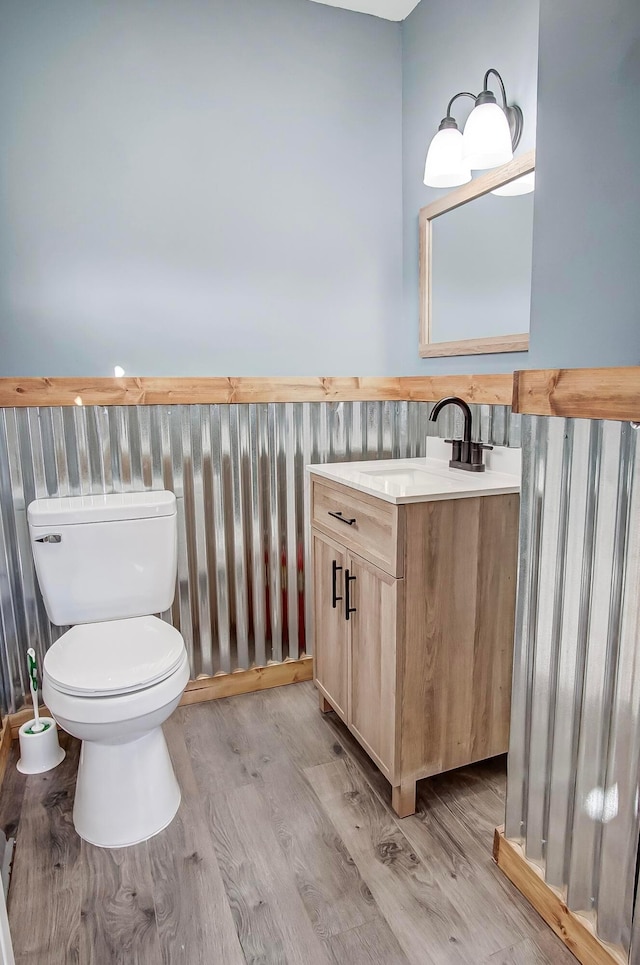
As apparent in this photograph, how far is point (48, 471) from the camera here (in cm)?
208

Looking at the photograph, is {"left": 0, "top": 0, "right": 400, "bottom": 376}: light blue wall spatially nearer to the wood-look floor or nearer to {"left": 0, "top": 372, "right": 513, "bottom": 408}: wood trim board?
{"left": 0, "top": 372, "right": 513, "bottom": 408}: wood trim board

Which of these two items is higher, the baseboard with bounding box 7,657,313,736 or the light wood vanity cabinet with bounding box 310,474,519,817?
the light wood vanity cabinet with bounding box 310,474,519,817

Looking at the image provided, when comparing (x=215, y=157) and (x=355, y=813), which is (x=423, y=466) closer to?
(x=355, y=813)

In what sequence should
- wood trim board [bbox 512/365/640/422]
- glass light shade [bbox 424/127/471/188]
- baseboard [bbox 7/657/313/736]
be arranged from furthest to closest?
baseboard [bbox 7/657/313/736] < glass light shade [bbox 424/127/471/188] < wood trim board [bbox 512/365/640/422]

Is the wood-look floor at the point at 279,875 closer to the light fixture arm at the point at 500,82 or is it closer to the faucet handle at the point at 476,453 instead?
the faucet handle at the point at 476,453

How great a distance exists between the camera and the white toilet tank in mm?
1923

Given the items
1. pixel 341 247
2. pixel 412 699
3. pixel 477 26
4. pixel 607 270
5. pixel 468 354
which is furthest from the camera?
pixel 341 247

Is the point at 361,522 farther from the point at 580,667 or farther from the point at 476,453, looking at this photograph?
the point at 580,667

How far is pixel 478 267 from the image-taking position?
2.09 metres

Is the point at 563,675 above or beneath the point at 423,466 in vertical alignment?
beneath

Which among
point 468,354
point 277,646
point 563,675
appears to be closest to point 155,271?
point 468,354

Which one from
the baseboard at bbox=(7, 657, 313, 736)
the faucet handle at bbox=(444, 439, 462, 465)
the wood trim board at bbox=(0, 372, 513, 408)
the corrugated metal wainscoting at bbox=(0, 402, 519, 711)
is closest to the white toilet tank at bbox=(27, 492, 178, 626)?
the corrugated metal wainscoting at bbox=(0, 402, 519, 711)

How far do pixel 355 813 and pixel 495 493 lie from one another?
101cm

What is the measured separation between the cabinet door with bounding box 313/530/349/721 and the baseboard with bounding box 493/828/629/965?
2.07ft
